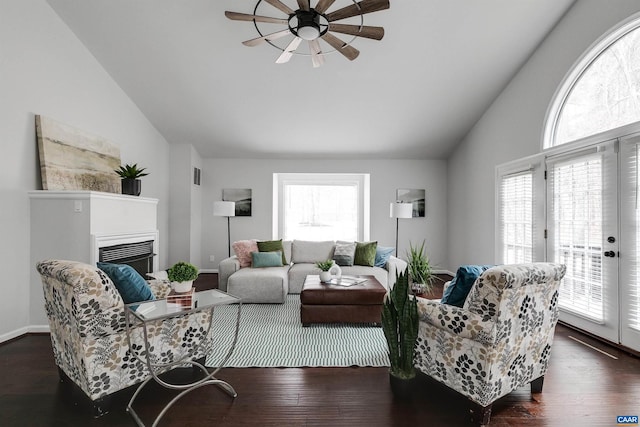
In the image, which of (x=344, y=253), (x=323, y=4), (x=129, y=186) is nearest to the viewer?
(x=323, y=4)

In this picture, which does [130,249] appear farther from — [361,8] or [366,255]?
[361,8]

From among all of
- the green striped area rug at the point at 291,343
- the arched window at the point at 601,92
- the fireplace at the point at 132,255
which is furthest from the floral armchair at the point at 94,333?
the arched window at the point at 601,92

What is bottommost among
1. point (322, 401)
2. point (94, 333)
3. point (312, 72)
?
point (322, 401)

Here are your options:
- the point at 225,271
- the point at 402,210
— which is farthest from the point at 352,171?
the point at 225,271

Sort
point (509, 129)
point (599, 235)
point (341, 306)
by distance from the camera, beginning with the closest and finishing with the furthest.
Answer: point (599, 235), point (341, 306), point (509, 129)

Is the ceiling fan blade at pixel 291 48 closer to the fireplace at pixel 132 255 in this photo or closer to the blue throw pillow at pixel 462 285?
the blue throw pillow at pixel 462 285

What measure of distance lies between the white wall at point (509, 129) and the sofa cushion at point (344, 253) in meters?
2.12

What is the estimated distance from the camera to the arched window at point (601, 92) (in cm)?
295

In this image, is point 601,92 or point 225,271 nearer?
point 601,92

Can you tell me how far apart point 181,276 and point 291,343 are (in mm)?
1320

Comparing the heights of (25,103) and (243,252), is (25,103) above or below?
above

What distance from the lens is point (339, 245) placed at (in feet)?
17.5

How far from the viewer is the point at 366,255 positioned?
5059 mm

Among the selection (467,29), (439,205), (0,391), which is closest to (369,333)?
(0,391)
